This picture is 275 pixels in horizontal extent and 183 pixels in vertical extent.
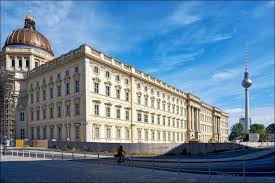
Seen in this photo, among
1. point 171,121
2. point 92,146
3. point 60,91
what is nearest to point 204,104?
point 171,121

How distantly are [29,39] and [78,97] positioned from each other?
33989 mm

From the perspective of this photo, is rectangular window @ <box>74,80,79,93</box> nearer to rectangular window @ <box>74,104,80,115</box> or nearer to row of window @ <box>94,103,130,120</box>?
rectangular window @ <box>74,104,80,115</box>

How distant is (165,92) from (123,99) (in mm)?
24160

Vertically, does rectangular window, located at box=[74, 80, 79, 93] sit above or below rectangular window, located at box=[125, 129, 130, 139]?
above

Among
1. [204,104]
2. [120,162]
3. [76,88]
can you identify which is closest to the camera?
[120,162]

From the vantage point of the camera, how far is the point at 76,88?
51.2 meters

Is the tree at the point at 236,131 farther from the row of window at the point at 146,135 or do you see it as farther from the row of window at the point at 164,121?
the row of window at the point at 146,135

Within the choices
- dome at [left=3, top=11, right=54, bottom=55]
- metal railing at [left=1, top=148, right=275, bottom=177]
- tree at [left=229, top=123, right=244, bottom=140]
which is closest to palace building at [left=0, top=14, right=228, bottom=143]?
dome at [left=3, top=11, right=54, bottom=55]

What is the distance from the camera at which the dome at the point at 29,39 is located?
7536 centimetres

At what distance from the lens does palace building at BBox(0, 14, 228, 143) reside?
49.8 m

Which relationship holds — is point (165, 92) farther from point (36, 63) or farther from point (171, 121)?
point (36, 63)

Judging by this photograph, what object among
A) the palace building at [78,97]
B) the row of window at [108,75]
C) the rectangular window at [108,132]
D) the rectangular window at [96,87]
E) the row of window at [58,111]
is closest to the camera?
the palace building at [78,97]

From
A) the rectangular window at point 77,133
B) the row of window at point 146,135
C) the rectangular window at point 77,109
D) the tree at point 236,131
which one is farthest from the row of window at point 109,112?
the tree at point 236,131

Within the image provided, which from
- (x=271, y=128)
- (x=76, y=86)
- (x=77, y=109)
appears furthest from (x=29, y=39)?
(x=271, y=128)
